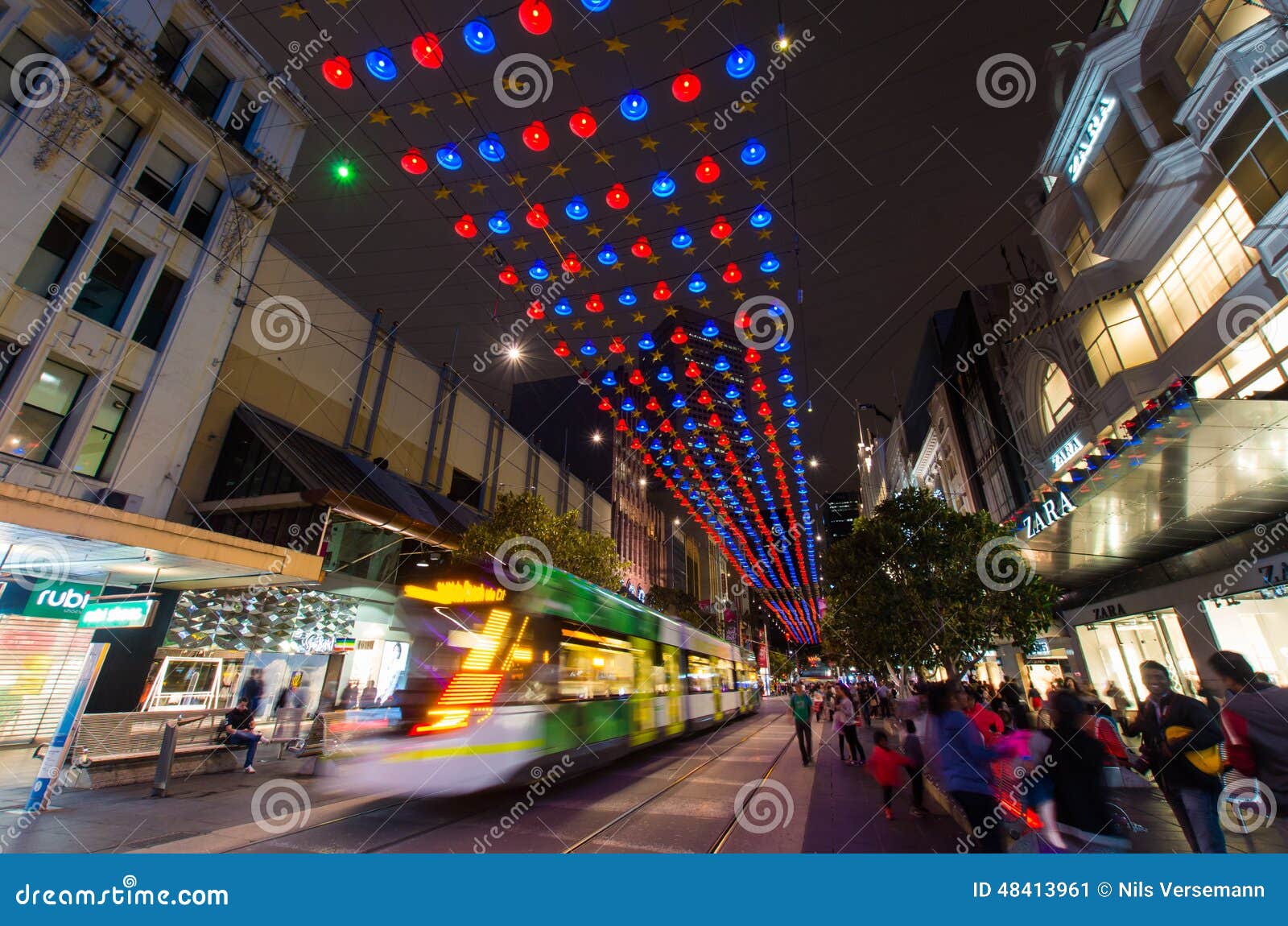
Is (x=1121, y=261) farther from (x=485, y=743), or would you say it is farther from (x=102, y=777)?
(x=102, y=777)

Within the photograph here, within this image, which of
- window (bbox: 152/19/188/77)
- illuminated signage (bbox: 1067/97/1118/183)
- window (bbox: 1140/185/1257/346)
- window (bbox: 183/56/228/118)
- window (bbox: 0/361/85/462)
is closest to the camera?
window (bbox: 1140/185/1257/346)

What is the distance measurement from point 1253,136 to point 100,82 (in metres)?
27.1

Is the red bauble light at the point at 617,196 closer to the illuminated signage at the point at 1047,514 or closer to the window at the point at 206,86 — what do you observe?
the illuminated signage at the point at 1047,514

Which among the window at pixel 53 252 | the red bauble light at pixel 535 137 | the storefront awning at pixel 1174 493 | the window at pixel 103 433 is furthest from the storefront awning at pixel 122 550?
the storefront awning at pixel 1174 493

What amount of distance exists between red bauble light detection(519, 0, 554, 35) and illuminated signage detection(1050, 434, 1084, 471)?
1910cm

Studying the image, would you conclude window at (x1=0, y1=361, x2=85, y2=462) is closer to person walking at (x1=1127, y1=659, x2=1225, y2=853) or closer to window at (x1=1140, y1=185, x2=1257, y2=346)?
person walking at (x1=1127, y1=659, x2=1225, y2=853)

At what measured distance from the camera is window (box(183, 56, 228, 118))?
16.6m

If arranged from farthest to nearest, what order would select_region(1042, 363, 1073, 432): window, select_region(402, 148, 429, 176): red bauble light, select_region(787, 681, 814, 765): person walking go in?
1. select_region(1042, 363, 1073, 432): window
2. select_region(787, 681, 814, 765): person walking
3. select_region(402, 148, 429, 176): red bauble light

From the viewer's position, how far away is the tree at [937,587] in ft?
54.5

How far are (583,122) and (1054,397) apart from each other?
66.5ft

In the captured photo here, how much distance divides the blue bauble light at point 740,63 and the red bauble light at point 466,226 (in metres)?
5.11

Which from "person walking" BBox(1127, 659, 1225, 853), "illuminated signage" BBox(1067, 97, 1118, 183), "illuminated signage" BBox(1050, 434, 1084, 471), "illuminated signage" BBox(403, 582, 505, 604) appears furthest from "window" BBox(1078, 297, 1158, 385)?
"illuminated signage" BBox(403, 582, 505, 604)

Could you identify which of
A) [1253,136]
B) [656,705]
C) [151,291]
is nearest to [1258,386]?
[1253,136]

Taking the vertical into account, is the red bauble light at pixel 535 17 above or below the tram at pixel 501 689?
above
